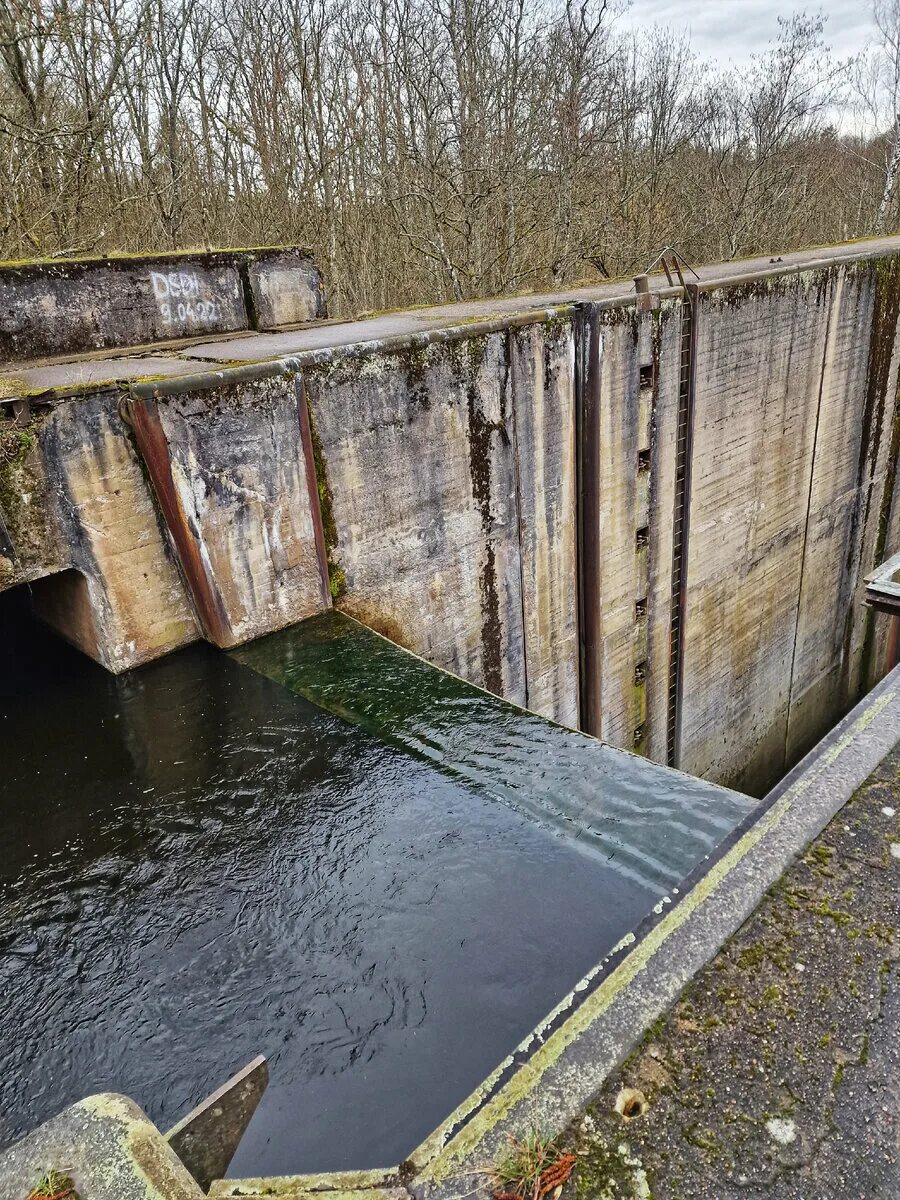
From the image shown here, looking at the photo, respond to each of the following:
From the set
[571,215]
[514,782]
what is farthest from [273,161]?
[514,782]

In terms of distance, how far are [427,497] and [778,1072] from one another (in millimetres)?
4632

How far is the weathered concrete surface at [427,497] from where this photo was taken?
5.43 meters

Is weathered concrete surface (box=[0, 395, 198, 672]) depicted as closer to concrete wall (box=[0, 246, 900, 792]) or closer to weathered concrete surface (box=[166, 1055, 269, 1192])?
concrete wall (box=[0, 246, 900, 792])

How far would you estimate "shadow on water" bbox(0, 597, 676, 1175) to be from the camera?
8.73 feet

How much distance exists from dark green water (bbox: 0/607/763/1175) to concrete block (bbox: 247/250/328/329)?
4.32 m

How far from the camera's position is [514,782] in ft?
12.6

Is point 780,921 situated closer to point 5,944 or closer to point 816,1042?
point 816,1042

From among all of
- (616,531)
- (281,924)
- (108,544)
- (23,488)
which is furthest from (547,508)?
(281,924)

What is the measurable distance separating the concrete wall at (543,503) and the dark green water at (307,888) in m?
0.94

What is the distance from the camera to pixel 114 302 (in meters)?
6.57

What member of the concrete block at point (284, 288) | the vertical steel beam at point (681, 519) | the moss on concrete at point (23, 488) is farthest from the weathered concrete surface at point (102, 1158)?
the vertical steel beam at point (681, 519)

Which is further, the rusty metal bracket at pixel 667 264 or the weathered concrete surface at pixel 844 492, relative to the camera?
the weathered concrete surface at pixel 844 492

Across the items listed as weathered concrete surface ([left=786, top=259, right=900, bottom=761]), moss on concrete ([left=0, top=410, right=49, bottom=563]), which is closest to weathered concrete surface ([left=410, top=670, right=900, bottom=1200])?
moss on concrete ([left=0, top=410, right=49, bottom=563])

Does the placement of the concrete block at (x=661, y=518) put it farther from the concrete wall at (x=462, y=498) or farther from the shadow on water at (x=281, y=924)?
the shadow on water at (x=281, y=924)
